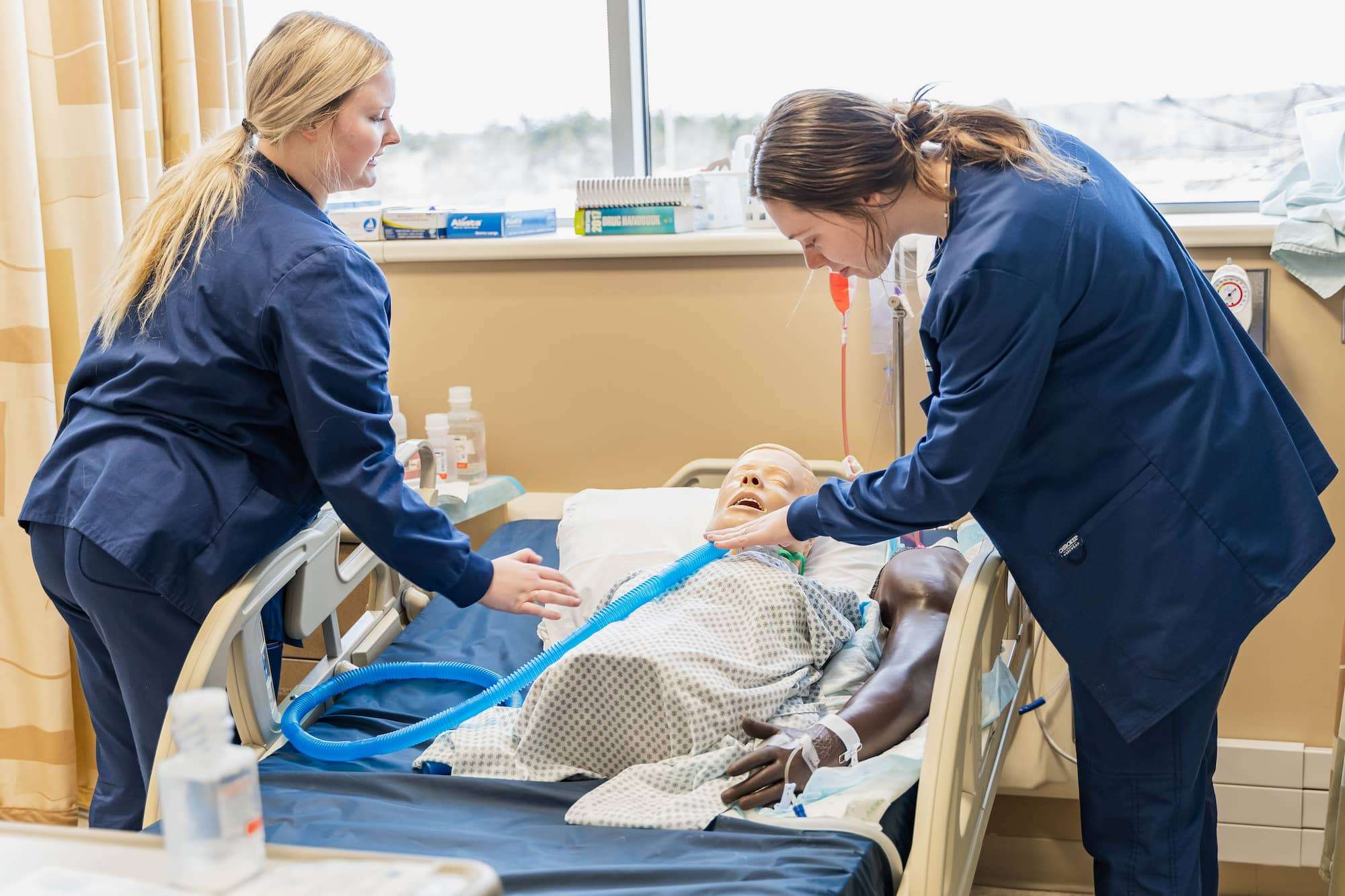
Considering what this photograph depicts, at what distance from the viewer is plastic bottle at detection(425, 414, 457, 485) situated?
255 centimetres

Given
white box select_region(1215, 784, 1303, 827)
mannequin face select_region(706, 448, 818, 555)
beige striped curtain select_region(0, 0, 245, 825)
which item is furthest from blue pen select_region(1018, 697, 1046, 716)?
beige striped curtain select_region(0, 0, 245, 825)

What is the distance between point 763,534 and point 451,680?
637mm

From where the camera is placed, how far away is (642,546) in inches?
87.5

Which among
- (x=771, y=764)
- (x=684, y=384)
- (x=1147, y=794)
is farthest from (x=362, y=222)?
(x=1147, y=794)

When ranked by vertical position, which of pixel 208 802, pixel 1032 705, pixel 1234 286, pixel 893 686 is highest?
pixel 1234 286

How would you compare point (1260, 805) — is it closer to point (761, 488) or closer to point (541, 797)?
point (761, 488)

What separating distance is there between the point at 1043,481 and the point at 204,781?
3.43 ft

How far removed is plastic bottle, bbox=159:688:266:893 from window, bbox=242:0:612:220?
231 cm

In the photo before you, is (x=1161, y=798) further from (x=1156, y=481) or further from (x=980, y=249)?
(x=980, y=249)

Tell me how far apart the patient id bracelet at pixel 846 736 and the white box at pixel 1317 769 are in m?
1.32

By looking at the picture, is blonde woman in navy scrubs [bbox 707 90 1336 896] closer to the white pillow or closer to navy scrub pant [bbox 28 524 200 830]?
the white pillow

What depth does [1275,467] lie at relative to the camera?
1.43 metres

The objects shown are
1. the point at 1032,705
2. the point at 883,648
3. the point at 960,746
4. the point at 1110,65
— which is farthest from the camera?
the point at 1110,65

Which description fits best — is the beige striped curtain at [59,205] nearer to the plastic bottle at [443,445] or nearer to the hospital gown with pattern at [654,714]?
the plastic bottle at [443,445]
